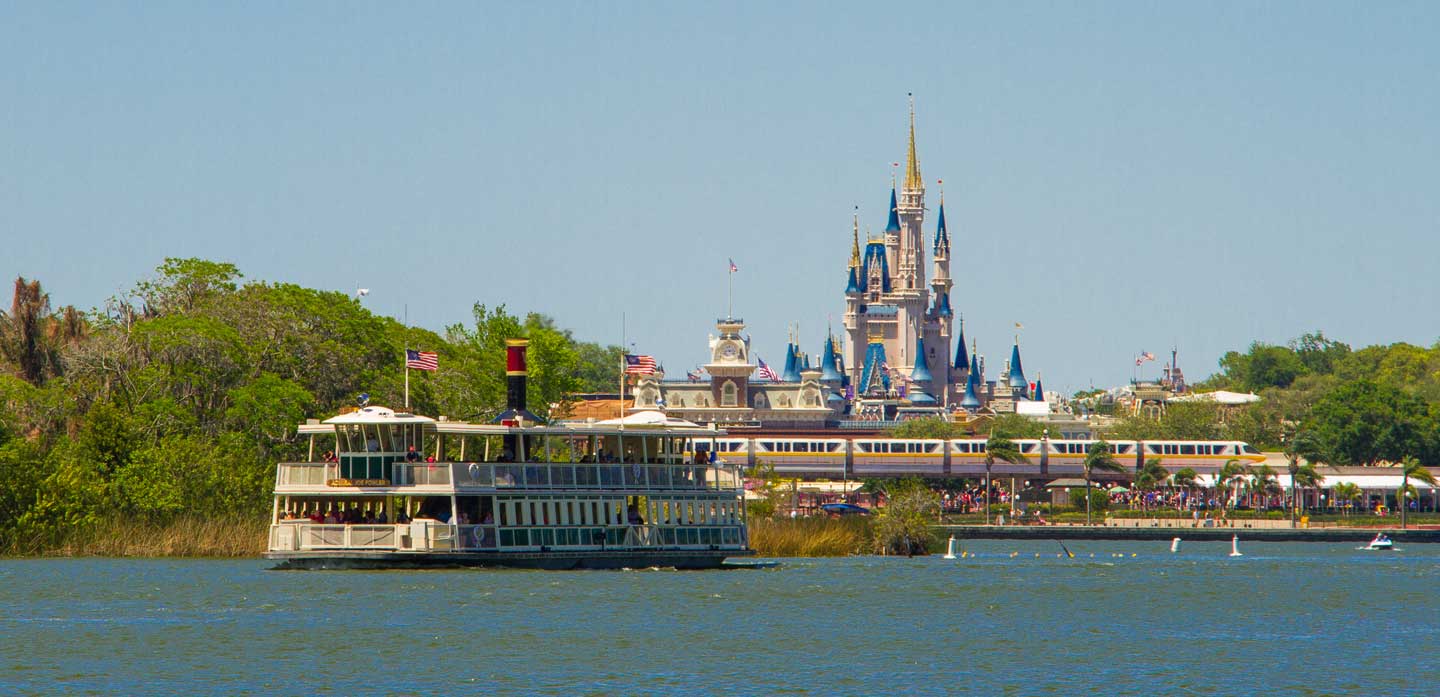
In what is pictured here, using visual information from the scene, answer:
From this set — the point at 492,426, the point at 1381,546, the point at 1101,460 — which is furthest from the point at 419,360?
the point at 1101,460

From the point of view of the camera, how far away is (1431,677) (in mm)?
51531

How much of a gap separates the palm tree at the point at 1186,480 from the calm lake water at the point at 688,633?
3399 inches

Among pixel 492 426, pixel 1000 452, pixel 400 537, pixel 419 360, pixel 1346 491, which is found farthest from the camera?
pixel 1000 452

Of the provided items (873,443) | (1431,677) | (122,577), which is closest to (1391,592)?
(1431,677)

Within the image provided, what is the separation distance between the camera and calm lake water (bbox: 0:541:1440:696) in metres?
49.7

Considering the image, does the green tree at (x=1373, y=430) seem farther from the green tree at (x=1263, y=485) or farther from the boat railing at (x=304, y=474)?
the boat railing at (x=304, y=474)

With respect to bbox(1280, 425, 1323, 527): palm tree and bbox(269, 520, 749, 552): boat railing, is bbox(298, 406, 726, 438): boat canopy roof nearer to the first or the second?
bbox(269, 520, 749, 552): boat railing

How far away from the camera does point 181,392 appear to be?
89.3 metres

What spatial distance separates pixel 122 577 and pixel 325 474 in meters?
7.26

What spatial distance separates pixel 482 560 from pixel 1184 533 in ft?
236

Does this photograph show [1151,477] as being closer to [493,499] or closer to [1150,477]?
[1150,477]

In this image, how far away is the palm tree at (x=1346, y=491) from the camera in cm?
16035

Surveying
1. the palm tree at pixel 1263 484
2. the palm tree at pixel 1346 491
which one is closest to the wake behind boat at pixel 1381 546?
the palm tree at pixel 1263 484

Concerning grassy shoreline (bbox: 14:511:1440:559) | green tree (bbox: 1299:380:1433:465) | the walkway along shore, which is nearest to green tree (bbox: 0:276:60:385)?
grassy shoreline (bbox: 14:511:1440:559)
